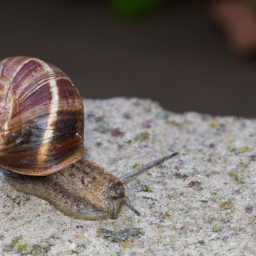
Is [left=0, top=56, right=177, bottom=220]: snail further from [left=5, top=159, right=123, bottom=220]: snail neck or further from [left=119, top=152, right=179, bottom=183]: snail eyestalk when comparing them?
[left=119, top=152, right=179, bottom=183]: snail eyestalk

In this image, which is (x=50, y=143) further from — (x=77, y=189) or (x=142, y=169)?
(x=142, y=169)

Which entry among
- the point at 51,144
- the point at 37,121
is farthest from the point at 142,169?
the point at 37,121

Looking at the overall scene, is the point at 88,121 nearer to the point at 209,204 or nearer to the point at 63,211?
the point at 63,211

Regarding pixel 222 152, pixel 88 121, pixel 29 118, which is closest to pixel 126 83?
pixel 88 121

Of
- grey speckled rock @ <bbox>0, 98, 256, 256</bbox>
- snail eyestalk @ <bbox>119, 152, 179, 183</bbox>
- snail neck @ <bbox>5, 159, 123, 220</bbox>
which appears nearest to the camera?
grey speckled rock @ <bbox>0, 98, 256, 256</bbox>

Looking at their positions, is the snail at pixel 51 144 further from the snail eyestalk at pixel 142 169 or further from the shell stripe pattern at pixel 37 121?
the snail eyestalk at pixel 142 169

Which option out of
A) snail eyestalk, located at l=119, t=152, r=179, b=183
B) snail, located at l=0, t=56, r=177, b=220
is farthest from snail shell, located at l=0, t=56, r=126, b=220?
snail eyestalk, located at l=119, t=152, r=179, b=183

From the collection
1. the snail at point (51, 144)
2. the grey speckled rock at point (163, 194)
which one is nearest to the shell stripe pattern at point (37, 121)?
the snail at point (51, 144)
